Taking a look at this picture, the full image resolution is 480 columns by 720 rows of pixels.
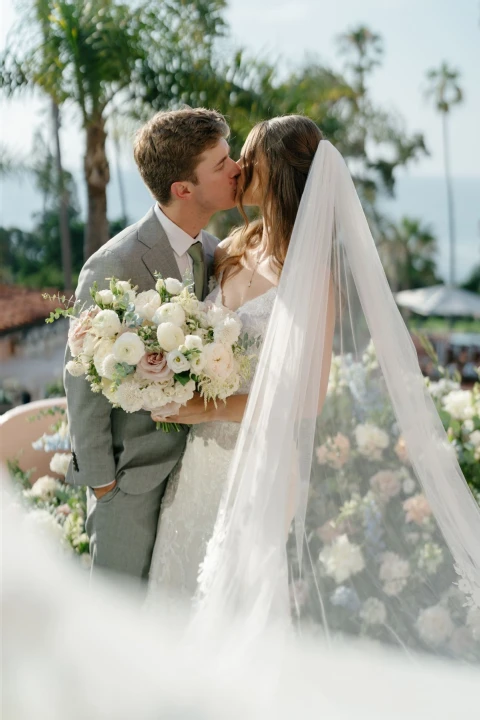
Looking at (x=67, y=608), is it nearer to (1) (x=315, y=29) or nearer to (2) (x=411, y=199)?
(1) (x=315, y=29)

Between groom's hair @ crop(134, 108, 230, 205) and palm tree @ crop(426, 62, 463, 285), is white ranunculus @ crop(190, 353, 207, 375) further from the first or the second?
palm tree @ crop(426, 62, 463, 285)

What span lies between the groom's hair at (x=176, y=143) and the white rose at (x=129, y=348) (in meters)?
0.85

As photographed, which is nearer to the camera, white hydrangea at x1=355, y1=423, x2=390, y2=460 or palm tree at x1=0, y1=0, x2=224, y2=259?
white hydrangea at x1=355, y1=423, x2=390, y2=460

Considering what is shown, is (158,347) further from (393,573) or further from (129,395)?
(393,573)

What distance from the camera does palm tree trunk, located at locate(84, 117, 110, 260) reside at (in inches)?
372

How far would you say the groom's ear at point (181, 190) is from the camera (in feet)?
9.32

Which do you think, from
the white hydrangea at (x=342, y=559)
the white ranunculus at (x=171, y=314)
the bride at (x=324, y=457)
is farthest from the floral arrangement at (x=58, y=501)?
the white ranunculus at (x=171, y=314)

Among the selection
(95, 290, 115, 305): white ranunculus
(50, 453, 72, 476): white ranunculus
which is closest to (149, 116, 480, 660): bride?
(95, 290, 115, 305): white ranunculus

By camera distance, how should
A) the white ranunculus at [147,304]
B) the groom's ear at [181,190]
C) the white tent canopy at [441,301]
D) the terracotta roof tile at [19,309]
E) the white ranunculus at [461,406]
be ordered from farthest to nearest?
1. the white tent canopy at [441,301]
2. the terracotta roof tile at [19,309]
3. the white ranunculus at [461,406]
4. the groom's ear at [181,190]
5. the white ranunculus at [147,304]

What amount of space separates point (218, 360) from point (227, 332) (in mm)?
91

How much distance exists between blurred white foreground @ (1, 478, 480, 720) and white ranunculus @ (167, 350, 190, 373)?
2.51 feet

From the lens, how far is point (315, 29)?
35.1m

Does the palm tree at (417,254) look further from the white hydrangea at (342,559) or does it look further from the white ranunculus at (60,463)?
the white hydrangea at (342,559)

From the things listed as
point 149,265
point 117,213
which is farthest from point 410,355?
point 117,213
